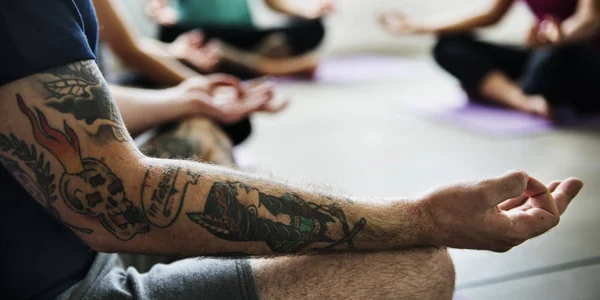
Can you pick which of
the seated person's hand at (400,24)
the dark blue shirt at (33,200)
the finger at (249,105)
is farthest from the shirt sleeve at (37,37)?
the seated person's hand at (400,24)

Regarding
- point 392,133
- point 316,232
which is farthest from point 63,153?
point 392,133

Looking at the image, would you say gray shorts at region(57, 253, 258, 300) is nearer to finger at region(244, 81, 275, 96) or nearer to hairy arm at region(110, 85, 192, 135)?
hairy arm at region(110, 85, 192, 135)

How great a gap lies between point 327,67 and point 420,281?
2942 millimetres

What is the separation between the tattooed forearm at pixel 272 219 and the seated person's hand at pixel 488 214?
0.31ft

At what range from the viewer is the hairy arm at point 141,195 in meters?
0.60

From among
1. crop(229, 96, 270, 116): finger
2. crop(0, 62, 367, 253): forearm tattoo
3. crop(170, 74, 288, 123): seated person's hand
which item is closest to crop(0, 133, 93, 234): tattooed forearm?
crop(0, 62, 367, 253): forearm tattoo

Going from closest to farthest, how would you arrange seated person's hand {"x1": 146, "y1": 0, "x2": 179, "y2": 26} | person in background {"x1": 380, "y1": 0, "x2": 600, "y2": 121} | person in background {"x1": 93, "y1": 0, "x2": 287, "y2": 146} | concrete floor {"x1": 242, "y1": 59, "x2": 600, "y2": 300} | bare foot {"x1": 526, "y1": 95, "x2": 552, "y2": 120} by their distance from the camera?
concrete floor {"x1": 242, "y1": 59, "x2": 600, "y2": 300}, person in background {"x1": 93, "y1": 0, "x2": 287, "y2": 146}, person in background {"x1": 380, "y1": 0, "x2": 600, "y2": 121}, bare foot {"x1": 526, "y1": 95, "x2": 552, "y2": 120}, seated person's hand {"x1": 146, "y1": 0, "x2": 179, "y2": 26}

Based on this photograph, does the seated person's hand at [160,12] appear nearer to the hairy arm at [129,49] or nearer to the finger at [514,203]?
the hairy arm at [129,49]

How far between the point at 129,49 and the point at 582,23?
1.40m

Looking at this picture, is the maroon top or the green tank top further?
the green tank top

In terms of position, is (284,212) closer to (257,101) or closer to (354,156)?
(257,101)

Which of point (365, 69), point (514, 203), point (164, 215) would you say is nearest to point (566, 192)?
point (514, 203)

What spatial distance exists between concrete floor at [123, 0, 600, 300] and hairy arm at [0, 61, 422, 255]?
73 millimetres

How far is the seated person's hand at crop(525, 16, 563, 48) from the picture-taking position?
6.31 ft
